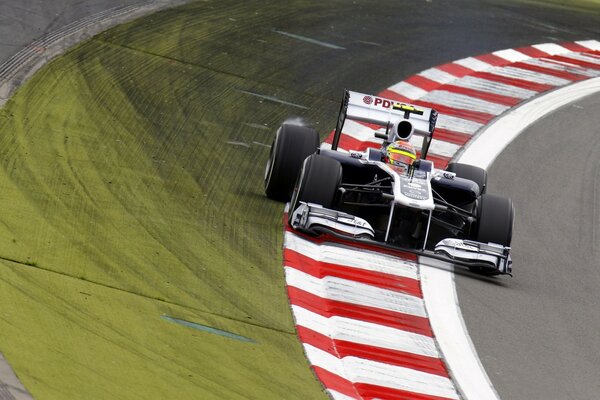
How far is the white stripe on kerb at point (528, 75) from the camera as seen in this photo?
64.4 ft

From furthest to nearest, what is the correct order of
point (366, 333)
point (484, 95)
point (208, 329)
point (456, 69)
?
point (456, 69) → point (484, 95) → point (366, 333) → point (208, 329)

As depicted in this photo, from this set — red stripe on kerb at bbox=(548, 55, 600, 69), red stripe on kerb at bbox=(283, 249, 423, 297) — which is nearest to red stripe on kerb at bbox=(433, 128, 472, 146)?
red stripe on kerb at bbox=(548, 55, 600, 69)

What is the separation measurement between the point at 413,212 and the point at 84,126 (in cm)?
398

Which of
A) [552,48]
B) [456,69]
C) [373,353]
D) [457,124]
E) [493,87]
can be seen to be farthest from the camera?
[552,48]

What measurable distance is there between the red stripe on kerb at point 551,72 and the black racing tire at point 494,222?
8111mm

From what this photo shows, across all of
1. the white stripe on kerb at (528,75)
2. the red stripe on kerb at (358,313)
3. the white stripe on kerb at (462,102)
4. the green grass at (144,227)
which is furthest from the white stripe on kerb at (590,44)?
the red stripe on kerb at (358,313)

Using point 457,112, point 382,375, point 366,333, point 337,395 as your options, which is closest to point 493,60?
point 457,112

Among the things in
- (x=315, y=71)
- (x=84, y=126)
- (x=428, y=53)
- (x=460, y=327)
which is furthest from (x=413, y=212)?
(x=428, y=53)

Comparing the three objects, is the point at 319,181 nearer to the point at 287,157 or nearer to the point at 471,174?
the point at 287,157

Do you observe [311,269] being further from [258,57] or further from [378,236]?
[258,57]

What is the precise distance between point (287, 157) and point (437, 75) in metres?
6.52

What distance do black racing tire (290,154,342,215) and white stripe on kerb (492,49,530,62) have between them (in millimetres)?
8921

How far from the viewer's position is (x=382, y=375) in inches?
391

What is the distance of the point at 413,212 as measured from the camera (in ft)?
39.7
